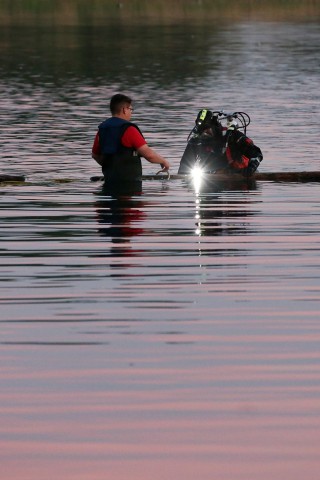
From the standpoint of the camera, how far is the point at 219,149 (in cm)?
2347

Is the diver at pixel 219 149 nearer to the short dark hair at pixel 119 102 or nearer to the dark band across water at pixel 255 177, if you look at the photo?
the dark band across water at pixel 255 177

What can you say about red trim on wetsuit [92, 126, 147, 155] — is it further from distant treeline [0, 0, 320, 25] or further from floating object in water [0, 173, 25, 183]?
distant treeline [0, 0, 320, 25]

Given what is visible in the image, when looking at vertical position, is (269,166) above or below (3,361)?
below

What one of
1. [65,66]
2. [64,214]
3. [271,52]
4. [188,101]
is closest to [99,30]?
[271,52]

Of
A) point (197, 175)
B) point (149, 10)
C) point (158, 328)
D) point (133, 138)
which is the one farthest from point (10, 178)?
point (149, 10)

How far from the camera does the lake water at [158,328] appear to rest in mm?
8555

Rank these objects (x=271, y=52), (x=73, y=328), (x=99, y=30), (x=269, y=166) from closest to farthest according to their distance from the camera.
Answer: (x=73, y=328) < (x=269, y=166) < (x=271, y=52) < (x=99, y=30)

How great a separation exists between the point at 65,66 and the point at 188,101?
63.3ft

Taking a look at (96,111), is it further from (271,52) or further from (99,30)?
(99,30)

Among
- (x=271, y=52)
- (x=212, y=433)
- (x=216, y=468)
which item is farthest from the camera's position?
(x=271, y=52)

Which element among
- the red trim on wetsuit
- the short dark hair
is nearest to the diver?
the red trim on wetsuit

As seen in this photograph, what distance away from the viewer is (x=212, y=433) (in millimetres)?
8812

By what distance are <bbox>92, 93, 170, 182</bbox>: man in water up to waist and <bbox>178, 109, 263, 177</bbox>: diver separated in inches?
49.8

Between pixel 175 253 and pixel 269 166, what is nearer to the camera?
pixel 175 253
